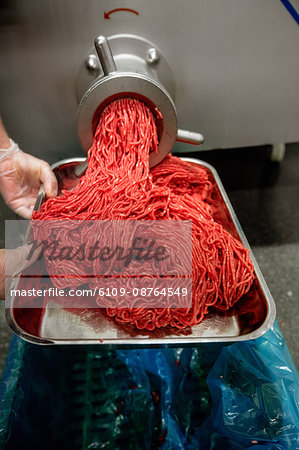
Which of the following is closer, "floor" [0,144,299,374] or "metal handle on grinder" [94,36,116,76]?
"metal handle on grinder" [94,36,116,76]

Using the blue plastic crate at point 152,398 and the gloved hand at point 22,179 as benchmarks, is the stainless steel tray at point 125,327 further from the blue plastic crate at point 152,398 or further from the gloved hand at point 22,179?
the gloved hand at point 22,179

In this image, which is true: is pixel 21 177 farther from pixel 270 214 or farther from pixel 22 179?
pixel 270 214

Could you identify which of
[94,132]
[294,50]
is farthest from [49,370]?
[294,50]

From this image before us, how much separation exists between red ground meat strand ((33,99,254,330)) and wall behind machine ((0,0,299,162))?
0.94 ft

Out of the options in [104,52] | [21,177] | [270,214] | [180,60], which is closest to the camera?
[104,52]

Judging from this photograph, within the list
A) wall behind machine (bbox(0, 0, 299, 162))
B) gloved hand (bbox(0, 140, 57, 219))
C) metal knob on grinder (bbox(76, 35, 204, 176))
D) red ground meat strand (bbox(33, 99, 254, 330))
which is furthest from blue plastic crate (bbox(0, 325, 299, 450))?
wall behind machine (bbox(0, 0, 299, 162))

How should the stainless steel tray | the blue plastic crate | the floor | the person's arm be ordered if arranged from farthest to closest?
1. the floor
2. the person's arm
3. the blue plastic crate
4. the stainless steel tray

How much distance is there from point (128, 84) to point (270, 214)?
51.9 inches

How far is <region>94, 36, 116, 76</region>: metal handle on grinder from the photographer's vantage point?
0.97 metres

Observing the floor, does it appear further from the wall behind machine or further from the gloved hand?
the wall behind machine

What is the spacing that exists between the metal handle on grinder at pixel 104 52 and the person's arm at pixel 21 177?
1.63ft

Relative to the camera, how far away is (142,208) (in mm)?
986

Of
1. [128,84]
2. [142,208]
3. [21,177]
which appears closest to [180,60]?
[128,84]

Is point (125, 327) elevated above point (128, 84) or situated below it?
below
